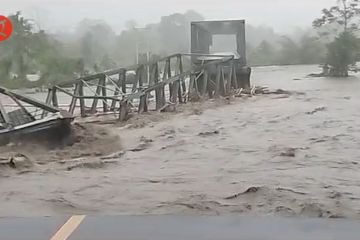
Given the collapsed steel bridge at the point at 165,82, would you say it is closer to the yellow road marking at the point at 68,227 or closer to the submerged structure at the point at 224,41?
the submerged structure at the point at 224,41

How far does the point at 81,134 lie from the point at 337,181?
5.29m

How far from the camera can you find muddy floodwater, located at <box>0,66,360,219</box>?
6.26 m

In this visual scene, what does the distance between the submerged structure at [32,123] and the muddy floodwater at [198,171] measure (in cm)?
25

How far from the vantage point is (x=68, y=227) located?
4.96m

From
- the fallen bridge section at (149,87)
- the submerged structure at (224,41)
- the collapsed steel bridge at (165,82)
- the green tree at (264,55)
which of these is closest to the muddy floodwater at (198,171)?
the fallen bridge section at (149,87)

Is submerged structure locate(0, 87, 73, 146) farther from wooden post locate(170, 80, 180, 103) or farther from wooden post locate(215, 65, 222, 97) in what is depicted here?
wooden post locate(215, 65, 222, 97)

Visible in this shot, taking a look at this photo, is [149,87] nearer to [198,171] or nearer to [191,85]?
[191,85]

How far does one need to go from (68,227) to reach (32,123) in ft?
17.3

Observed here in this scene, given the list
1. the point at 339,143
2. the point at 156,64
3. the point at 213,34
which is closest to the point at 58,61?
the point at 156,64

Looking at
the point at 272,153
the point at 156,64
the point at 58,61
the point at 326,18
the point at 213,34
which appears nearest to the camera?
the point at 272,153

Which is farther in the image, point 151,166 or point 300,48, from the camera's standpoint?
point 300,48

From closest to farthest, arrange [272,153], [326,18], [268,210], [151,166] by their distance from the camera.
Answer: [268,210] → [151,166] → [272,153] → [326,18]

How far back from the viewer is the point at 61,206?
6.35m

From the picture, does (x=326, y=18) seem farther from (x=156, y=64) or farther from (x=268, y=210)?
(x=268, y=210)
